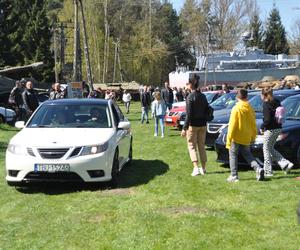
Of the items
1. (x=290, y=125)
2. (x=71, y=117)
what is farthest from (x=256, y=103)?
(x=71, y=117)

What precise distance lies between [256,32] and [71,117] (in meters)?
84.3

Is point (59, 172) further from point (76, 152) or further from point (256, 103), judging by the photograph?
point (256, 103)

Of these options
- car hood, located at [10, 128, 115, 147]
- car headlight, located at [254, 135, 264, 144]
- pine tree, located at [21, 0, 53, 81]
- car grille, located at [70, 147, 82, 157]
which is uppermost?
pine tree, located at [21, 0, 53, 81]

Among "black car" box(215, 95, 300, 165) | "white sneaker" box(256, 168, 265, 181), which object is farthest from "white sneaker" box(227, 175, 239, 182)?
"black car" box(215, 95, 300, 165)

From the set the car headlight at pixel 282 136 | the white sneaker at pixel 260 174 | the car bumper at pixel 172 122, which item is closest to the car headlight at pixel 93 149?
the white sneaker at pixel 260 174

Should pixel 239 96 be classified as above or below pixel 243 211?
above

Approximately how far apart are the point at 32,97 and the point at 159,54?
197 feet

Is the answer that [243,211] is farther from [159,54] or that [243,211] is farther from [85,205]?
[159,54]

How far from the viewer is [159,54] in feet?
248

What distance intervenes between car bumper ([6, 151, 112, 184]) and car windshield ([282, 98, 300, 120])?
177 inches

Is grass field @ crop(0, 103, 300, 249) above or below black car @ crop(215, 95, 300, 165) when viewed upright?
below

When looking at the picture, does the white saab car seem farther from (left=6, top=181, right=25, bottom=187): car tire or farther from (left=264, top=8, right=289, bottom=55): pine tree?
(left=264, top=8, right=289, bottom=55): pine tree

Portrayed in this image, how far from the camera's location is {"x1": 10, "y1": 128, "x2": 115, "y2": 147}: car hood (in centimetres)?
868

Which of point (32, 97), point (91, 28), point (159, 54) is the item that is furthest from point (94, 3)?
point (32, 97)
